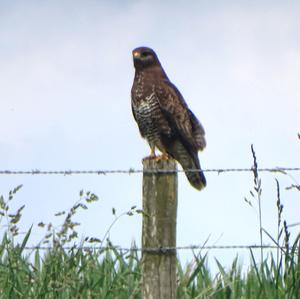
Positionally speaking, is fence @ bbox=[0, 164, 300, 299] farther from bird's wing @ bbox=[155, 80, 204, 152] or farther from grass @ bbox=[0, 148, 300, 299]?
bird's wing @ bbox=[155, 80, 204, 152]

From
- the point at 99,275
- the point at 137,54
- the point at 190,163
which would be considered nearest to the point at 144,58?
the point at 137,54

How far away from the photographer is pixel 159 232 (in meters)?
4.32

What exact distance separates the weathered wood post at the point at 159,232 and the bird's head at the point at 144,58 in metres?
4.12

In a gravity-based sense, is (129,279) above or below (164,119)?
below

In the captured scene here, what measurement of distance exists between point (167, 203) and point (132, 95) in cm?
382

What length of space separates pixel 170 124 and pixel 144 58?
92 centimetres

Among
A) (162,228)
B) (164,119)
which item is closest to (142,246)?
(162,228)

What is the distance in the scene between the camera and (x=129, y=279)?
4961 millimetres

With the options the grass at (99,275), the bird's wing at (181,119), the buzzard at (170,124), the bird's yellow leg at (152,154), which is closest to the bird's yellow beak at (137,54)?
the buzzard at (170,124)

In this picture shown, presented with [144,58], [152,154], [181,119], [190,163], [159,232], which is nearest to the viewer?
[159,232]

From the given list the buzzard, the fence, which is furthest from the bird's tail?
the fence

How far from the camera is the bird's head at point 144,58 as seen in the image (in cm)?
841

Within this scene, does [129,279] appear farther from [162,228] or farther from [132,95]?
[132,95]

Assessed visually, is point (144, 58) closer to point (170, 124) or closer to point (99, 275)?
point (170, 124)
